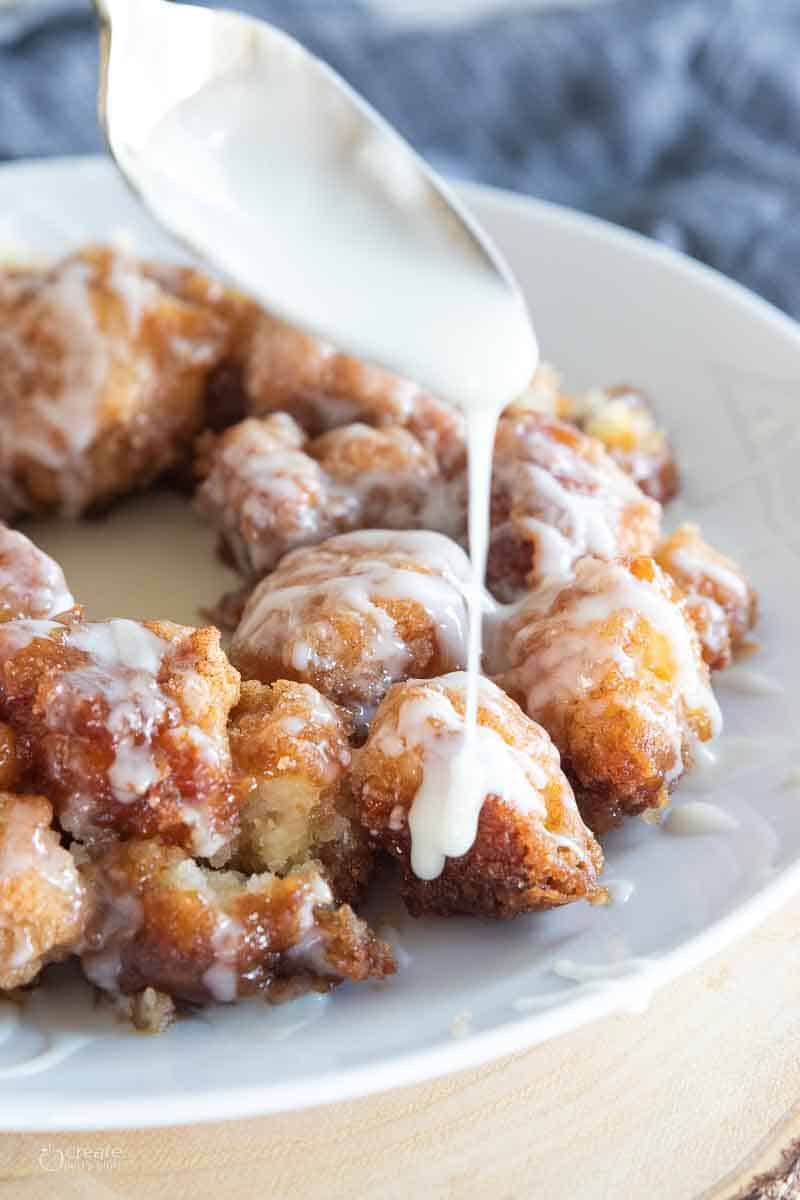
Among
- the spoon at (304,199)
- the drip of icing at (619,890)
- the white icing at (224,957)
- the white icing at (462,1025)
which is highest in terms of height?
the spoon at (304,199)

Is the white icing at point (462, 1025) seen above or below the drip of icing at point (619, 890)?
below

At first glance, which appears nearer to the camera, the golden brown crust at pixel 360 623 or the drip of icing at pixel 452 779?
the drip of icing at pixel 452 779

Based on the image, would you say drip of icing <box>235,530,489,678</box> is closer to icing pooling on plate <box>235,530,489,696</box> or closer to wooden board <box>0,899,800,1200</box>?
icing pooling on plate <box>235,530,489,696</box>

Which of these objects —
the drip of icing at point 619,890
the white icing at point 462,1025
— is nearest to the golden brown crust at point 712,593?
Result: the drip of icing at point 619,890

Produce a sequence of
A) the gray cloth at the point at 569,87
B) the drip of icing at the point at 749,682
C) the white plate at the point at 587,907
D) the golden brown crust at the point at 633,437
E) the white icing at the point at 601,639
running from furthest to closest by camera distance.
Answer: the gray cloth at the point at 569,87 → the golden brown crust at the point at 633,437 → the drip of icing at the point at 749,682 → the white icing at the point at 601,639 → the white plate at the point at 587,907

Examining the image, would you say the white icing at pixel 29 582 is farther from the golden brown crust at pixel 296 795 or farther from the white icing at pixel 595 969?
the white icing at pixel 595 969

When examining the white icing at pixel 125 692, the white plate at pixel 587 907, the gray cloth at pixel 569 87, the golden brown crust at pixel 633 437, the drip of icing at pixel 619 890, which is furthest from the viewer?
the gray cloth at pixel 569 87
